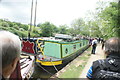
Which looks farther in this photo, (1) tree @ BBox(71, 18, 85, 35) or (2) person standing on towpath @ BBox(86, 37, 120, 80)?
(1) tree @ BBox(71, 18, 85, 35)

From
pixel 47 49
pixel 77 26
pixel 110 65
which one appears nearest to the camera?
pixel 110 65

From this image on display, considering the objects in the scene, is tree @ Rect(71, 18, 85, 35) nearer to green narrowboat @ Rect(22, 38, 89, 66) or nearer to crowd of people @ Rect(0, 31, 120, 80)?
green narrowboat @ Rect(22, 38, 89, 66)

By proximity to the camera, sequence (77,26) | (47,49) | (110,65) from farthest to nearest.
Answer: (77,26), (47,49), (110,65)

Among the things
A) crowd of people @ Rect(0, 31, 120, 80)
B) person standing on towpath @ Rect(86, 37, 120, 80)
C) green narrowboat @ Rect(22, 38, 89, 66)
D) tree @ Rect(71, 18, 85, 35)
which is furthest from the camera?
tree @ Rect(71, 18, 85, 35)

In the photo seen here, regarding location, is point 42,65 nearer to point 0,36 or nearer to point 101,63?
point 101,63

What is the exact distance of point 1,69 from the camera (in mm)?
597

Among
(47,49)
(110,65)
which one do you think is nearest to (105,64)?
(110,65)

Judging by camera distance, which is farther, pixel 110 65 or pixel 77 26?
pixel 77 26

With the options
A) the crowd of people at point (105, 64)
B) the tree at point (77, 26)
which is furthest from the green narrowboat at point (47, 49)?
the tree at point (77, 26)

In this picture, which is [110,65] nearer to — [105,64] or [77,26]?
[105,64]

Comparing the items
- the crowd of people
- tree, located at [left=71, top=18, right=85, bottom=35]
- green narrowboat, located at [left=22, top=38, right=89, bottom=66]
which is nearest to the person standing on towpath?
the crowd of people

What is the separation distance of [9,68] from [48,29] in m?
35.3

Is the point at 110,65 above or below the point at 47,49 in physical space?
above

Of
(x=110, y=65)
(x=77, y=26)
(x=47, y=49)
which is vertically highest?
(x=77, y=26)
